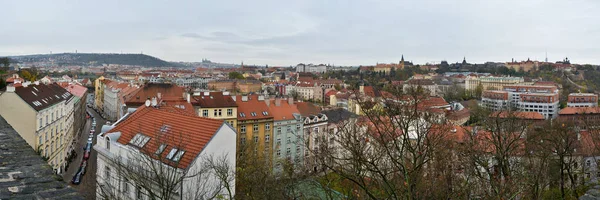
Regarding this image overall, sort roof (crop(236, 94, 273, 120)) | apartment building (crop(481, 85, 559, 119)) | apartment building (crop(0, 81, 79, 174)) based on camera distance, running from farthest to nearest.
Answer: apartment building (crop(481, 85, 559, 119))
roof (crop(236, 94, 273, 120))
apartment building (crop(0, 81, 79, 174))

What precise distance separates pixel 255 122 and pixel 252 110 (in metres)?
1.15

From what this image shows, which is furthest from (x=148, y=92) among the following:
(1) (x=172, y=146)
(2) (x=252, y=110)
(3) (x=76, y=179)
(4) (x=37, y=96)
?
(1) (x=172, y=146)

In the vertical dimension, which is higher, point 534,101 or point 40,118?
A: point 40,118

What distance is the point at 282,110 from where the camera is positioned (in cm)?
3453

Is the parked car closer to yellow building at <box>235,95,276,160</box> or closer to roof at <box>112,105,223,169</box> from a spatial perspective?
yellow building at <box>235,95,276,160</box>

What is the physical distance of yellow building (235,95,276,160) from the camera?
3172 centimetres

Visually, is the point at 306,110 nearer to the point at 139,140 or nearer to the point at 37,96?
the point at 37,96

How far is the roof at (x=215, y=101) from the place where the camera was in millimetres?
32237

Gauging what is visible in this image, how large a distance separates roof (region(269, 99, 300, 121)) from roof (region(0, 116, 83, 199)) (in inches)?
1131

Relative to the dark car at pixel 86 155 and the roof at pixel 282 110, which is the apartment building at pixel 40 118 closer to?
the dark car at pixel 86 155


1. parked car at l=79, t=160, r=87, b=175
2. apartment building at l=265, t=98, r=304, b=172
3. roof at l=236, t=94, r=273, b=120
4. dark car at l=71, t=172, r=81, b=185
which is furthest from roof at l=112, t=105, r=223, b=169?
apartment building at l=265, t=98, r=304, b=172

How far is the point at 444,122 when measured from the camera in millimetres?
13688

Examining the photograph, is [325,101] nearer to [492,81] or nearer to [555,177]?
[492,81]

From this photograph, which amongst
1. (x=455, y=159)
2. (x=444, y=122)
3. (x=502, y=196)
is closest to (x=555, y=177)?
(x=455, y=159)
